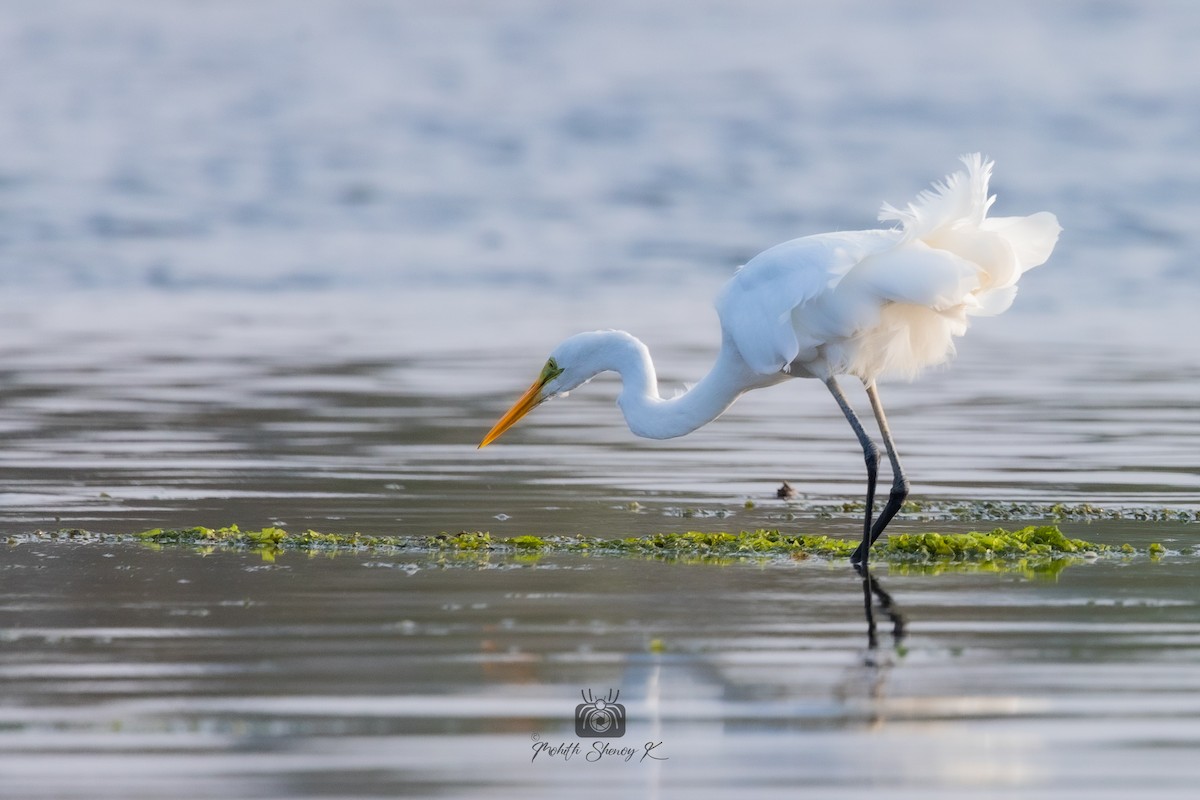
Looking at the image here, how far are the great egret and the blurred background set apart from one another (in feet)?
2.92

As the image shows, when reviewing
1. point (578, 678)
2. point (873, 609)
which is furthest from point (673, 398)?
point (578, 678)

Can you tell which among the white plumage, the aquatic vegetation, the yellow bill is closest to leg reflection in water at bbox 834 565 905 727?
the white plumage

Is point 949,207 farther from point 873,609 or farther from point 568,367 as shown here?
point 873,609

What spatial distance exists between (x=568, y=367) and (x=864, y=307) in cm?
194

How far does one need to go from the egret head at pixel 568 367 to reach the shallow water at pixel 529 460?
25.0 inches

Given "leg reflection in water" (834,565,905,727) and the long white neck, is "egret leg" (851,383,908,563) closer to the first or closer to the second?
the long white neck

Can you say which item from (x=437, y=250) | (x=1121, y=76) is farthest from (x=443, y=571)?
(x=1121, y=76)

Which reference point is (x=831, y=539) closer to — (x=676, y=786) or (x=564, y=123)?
(x=676, y=786)

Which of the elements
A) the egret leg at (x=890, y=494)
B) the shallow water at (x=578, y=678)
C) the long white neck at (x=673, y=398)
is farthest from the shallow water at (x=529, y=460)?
the long white neck at (x=673, y=398)

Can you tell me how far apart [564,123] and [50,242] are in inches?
621

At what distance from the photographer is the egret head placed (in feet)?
35.9

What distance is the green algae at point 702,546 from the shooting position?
9.48 metres

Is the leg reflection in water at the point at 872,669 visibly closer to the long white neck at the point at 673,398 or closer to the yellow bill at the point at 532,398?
the long white neck at the point at 673,398

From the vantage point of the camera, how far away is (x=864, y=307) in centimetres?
982
